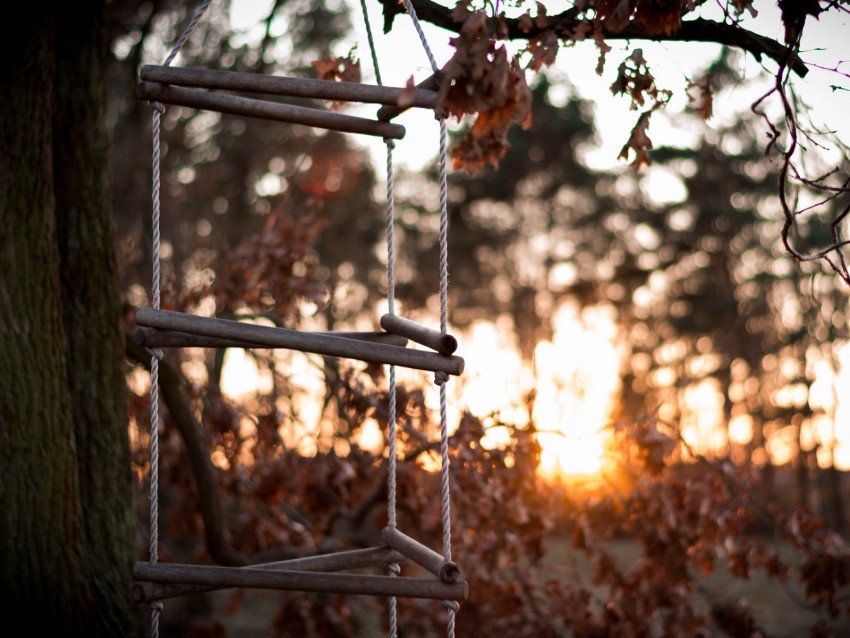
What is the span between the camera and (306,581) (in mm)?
1678

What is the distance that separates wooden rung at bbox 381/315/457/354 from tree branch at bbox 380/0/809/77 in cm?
73

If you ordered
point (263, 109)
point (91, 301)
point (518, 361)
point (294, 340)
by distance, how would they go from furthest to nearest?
point (518, 361), point (91, 301), point (263, 109), point (294, 340)

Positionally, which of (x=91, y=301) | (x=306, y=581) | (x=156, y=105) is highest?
(x=156, y=105)

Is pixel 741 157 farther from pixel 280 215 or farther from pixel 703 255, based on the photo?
pixel 280 215

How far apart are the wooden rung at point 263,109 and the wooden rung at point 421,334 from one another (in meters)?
0.50

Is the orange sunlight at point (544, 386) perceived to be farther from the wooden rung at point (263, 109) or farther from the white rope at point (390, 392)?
the wooden rung at point (263, 109)

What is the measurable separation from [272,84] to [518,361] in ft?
45.3

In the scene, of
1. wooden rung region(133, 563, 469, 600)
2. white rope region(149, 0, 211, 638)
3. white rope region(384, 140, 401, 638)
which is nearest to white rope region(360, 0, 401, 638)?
white rope region(384, 140, 401, 638)

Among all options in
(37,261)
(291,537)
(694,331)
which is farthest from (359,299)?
(37,261)

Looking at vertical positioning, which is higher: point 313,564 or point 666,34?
point 666,34

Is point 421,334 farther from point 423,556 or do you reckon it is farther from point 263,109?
point 263,109

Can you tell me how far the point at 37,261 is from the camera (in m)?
2.01

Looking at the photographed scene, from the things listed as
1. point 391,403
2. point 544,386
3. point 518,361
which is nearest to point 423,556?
point 391,403

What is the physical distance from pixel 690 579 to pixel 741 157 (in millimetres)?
11728
